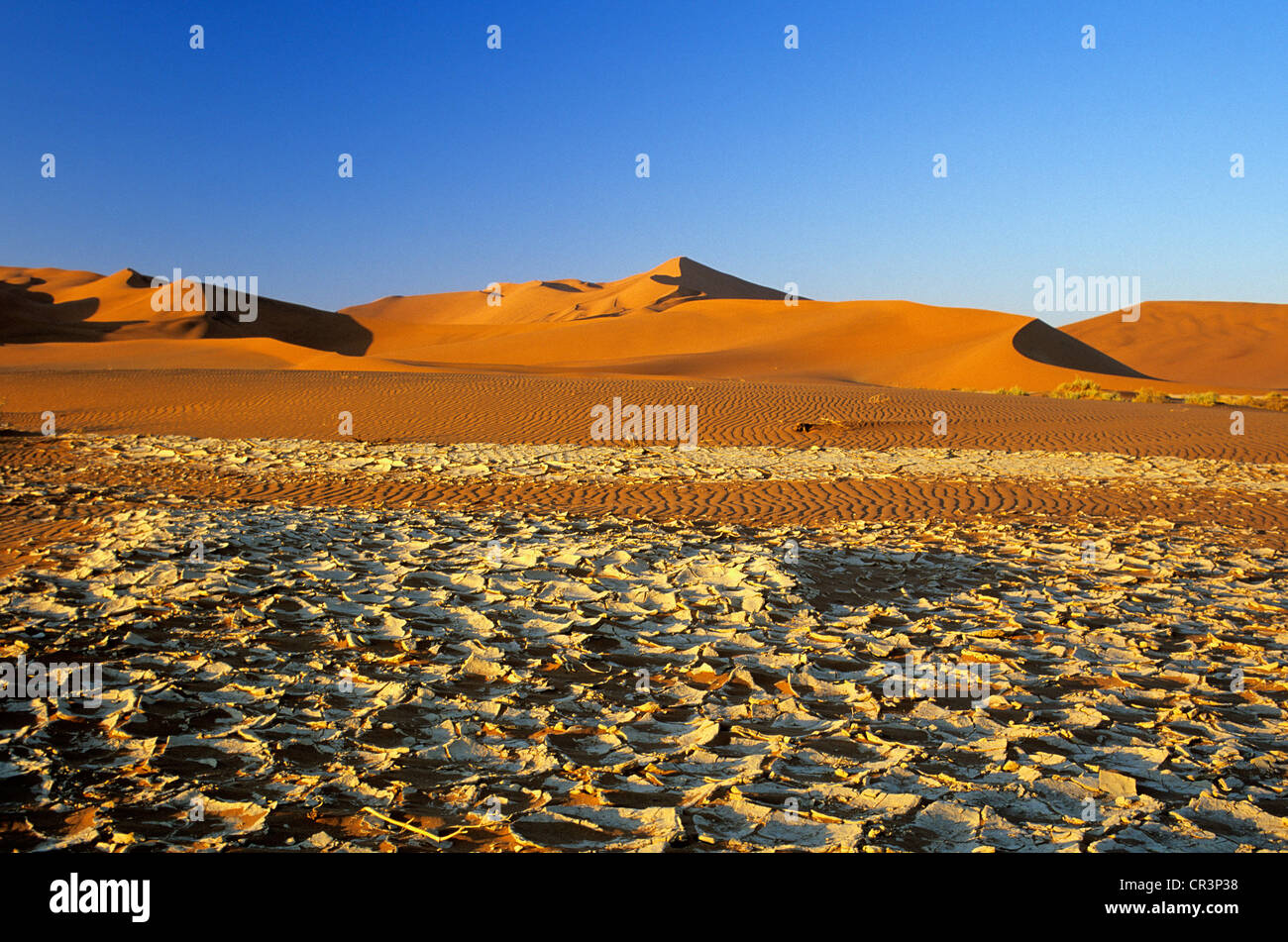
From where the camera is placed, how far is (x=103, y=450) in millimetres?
13109

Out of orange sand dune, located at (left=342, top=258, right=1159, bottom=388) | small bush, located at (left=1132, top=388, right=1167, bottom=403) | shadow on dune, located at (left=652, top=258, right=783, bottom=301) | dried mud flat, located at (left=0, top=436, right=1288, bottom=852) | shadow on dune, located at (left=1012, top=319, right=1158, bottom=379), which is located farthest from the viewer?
shadow on dune, located at (left=652, top=258, right=783, bottom=301)

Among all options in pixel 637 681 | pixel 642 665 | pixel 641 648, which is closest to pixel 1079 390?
pixel 641 648

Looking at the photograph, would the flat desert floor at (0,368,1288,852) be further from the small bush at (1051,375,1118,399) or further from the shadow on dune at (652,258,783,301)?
the shadow on dune at (652,258,783,301)

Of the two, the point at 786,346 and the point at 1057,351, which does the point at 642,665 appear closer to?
the point at 1057,351

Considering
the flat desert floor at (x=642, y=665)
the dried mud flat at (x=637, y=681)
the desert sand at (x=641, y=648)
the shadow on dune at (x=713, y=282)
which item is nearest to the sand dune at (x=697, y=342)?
the shadow on dune at (x=713, y=282)

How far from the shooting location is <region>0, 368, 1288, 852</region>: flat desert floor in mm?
3107

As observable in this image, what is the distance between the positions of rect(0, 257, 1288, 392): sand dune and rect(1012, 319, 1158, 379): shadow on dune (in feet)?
0.43

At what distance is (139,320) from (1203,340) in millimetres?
86887

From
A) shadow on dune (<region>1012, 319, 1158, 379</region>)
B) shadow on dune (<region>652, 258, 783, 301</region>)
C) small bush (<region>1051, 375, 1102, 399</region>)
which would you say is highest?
shadow on dune (<region>652, 258, 783, 301</region>)

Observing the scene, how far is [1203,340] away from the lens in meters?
74.5

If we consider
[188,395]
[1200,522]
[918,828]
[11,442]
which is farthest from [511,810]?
[188,395]

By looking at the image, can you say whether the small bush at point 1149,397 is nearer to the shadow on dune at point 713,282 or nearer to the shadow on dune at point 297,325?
the shadow on dune at point 297,325

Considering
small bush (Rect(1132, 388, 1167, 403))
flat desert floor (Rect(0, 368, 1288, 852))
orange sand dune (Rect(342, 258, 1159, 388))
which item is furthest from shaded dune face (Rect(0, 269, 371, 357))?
flat desert floor (Rect(0, 368, 1288, 852))
